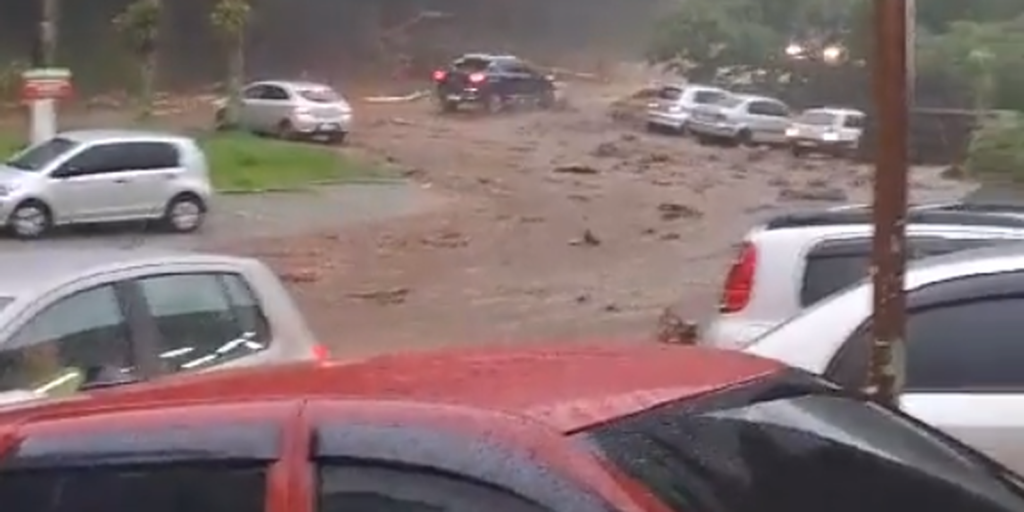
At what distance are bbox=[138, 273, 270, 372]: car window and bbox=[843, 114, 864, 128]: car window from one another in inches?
1493

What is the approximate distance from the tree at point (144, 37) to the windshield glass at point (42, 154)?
15028 millimetres

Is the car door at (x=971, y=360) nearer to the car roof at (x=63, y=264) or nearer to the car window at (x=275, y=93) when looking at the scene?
the car roof at (x=63, y=264)

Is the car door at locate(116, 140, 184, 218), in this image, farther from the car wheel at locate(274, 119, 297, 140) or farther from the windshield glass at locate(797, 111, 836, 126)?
the windshield glass at locate(797, 111, 836, 126)

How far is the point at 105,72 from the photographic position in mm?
53031

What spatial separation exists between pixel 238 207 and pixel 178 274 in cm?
2606

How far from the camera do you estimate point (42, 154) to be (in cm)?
3150

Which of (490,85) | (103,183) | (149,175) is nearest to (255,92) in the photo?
(490,85)

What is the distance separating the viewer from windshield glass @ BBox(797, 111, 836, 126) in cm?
4725

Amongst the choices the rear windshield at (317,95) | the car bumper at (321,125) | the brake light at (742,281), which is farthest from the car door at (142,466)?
the rear windshield at (317,95)

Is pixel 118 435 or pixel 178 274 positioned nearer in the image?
pixel 118 435

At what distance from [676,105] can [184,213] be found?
1914cm

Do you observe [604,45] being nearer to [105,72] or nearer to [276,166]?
[105,72]

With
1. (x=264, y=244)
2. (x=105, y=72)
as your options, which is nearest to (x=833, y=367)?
(x=264, y=244)

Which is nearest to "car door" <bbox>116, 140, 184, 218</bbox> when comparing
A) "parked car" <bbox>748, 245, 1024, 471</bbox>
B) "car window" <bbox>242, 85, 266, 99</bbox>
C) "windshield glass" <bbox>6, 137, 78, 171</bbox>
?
"windshield glass" <bbox>6, 137, 78, 171</bbox>
